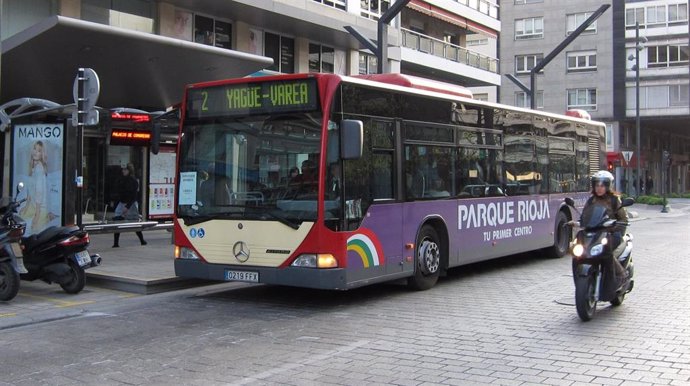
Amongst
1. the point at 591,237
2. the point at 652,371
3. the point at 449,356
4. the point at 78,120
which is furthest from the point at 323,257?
the point at 78,120

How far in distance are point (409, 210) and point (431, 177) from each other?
800 mm

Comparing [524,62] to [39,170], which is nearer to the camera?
[39,170]

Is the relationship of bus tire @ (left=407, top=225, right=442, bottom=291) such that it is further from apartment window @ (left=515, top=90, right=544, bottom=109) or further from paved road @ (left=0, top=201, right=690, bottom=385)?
apartment window @ (left=515, top=90, right=544, bottom=109)

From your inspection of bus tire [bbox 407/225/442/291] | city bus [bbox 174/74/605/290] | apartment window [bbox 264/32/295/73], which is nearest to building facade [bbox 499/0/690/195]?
apartment window [bbox 264/32/295/73]

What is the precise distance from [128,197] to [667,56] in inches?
1974

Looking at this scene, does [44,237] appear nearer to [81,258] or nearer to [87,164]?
[81,258]

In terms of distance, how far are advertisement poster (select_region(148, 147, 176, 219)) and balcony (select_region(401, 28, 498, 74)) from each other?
1871 cm

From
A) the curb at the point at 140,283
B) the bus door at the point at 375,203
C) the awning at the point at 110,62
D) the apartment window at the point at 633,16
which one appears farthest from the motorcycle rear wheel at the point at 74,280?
the apartment window at the point at 633,16

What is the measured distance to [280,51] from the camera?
23.4 metres

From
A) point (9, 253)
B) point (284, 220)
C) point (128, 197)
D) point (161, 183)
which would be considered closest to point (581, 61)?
point (161, 183)

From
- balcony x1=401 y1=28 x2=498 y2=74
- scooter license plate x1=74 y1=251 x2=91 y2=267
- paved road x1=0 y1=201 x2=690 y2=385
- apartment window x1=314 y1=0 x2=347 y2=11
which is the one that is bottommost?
paved road x1=0 y1=201 x2=690 y2=385

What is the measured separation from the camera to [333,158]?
322 inches

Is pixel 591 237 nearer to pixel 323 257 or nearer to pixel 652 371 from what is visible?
pixel 652 371

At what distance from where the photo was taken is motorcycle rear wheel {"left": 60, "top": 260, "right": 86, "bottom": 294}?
9.67 metres
